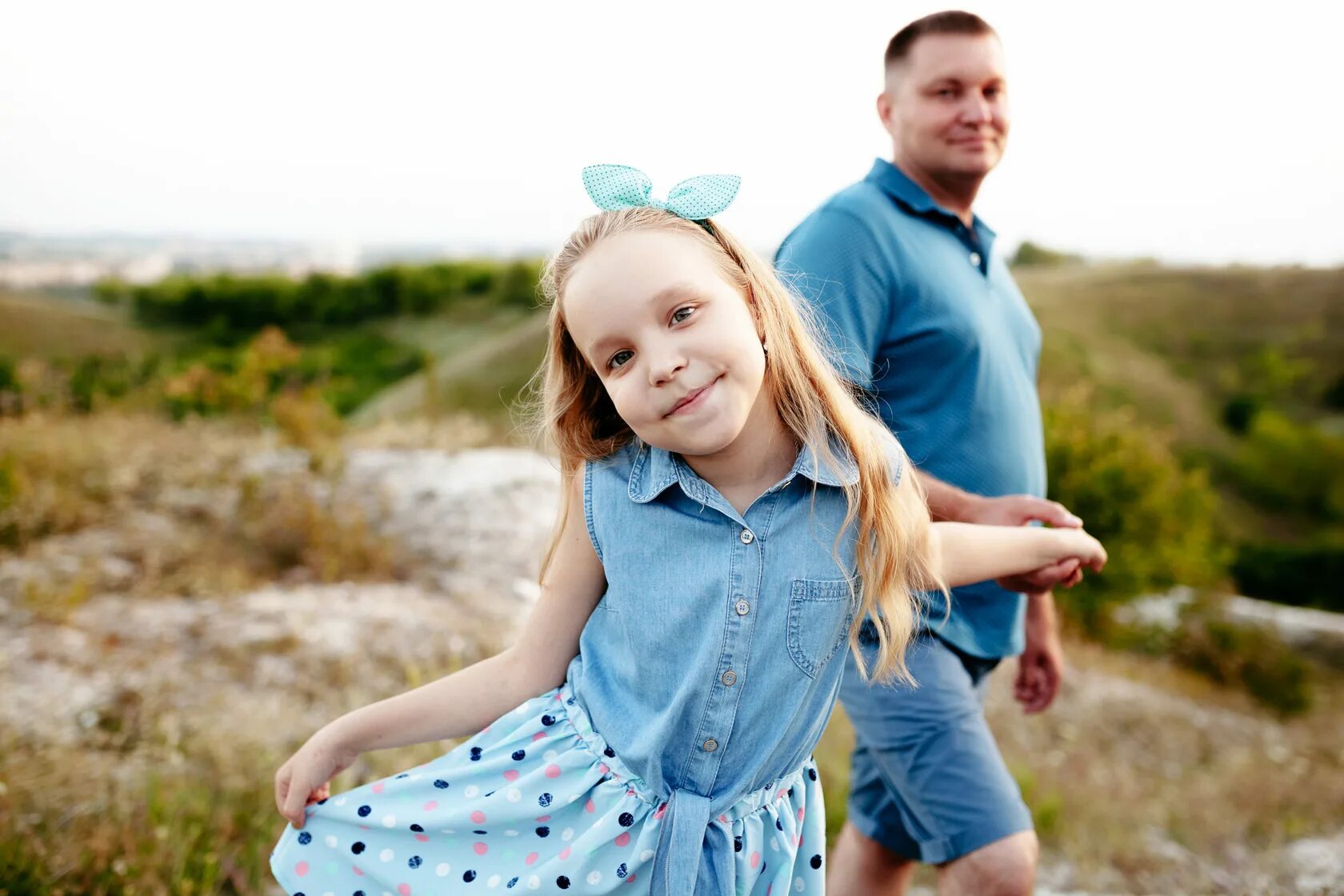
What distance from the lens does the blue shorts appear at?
200 centimetres

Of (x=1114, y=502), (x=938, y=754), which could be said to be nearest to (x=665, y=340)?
(x=938, y=754)

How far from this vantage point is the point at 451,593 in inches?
223

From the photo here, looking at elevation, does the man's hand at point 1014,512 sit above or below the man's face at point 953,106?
below

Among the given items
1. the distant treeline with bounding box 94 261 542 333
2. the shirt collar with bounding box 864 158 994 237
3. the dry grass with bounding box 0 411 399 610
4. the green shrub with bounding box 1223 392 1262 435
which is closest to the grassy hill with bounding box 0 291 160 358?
the distant treeline with bounding box 94 261 542 333

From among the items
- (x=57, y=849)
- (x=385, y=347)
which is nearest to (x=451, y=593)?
(x=57, y=849)

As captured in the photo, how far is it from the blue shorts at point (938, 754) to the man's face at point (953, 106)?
1.27 meters

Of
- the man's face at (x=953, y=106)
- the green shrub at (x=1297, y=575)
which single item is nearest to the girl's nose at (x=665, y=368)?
the man's face at (x=953, y=106)

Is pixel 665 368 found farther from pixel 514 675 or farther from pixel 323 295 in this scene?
pixel 323 295

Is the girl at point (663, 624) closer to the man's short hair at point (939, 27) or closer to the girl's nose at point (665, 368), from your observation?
the girl's nose at point (665, 368)

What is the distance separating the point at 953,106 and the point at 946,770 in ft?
5.54

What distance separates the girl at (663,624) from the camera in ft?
4.92

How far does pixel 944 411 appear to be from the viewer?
226 centimetres

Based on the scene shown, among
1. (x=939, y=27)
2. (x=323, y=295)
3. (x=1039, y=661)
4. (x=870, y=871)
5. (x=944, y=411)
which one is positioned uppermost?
(x=939, y=27)

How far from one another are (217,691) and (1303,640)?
12621 mm
